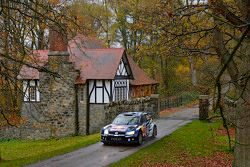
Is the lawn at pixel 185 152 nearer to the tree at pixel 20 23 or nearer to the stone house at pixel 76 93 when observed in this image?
the tree at pixel 20 23

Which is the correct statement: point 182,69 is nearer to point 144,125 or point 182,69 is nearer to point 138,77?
point 138,77

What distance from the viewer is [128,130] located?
20594mm

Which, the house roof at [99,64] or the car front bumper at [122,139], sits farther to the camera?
the house roof at [99,64]

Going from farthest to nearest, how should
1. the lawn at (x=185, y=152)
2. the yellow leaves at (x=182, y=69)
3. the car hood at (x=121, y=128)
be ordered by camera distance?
the yellow leaves at (x=182, y=69) → the car hood at (x=121, y=128) → the lawn at (x=185, y=152)

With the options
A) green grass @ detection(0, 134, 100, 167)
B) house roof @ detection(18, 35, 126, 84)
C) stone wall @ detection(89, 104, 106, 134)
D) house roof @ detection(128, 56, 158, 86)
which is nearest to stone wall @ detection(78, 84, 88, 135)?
stone wall @ detection(89, 104, 106, 134)

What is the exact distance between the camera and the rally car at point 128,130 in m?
20.5

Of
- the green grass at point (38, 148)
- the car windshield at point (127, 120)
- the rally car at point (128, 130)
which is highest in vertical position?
the car windshield at point (127, 120)

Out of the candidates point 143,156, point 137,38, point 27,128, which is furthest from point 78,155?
point 137,38

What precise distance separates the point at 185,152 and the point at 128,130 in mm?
3207

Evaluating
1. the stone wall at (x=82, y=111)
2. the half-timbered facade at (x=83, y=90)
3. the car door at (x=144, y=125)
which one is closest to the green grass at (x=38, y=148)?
the car door at (x=144, y=125)

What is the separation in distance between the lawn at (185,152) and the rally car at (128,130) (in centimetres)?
85

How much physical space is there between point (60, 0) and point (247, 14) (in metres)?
12.1

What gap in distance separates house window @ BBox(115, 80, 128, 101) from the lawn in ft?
35.5

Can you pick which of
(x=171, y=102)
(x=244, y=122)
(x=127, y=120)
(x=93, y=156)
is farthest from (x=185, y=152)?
(x=171, y=102)
